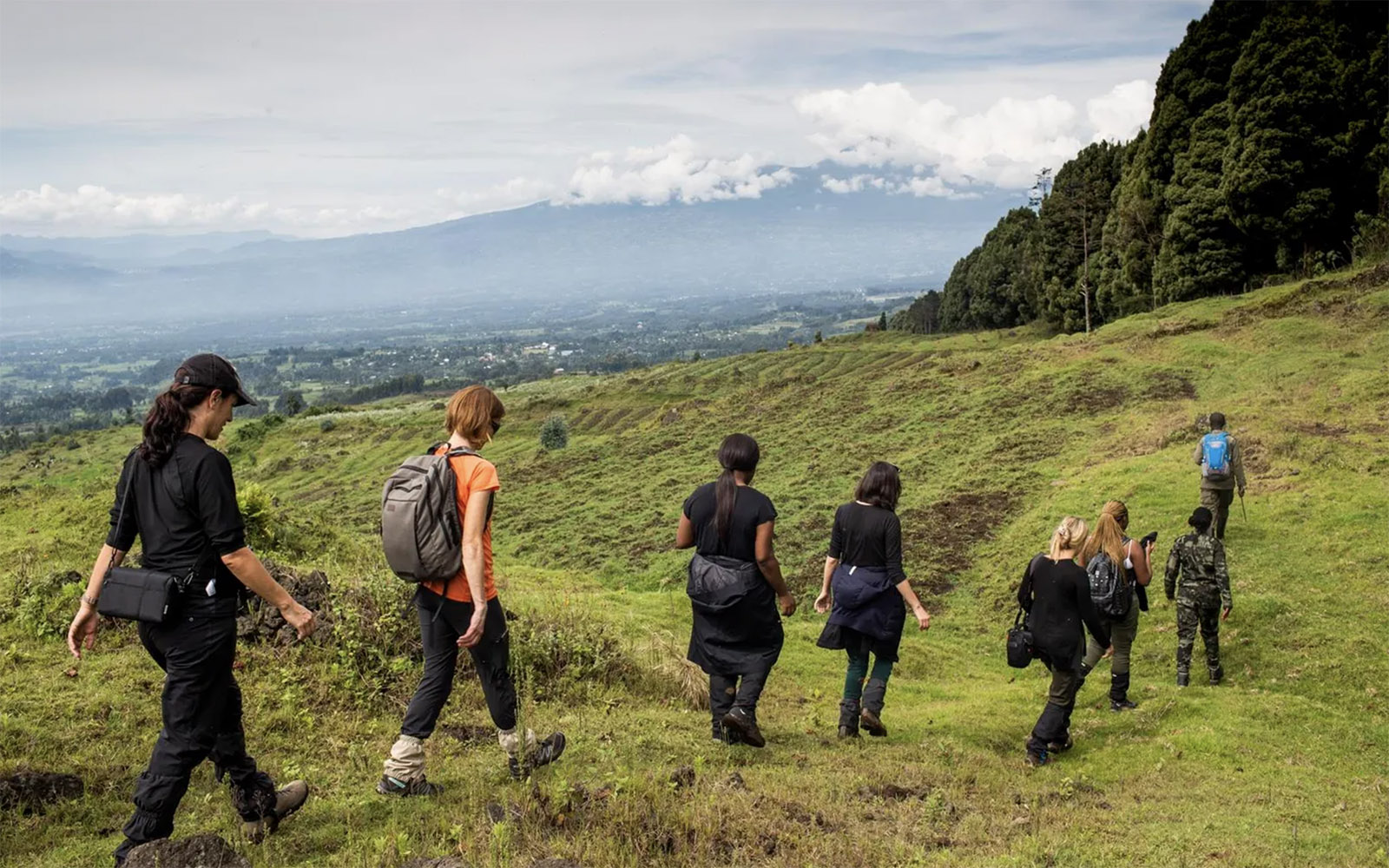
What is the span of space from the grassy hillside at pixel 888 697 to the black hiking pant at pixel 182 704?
1.73ft

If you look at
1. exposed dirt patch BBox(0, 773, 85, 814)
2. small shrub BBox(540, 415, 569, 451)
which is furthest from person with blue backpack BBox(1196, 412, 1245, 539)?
small shrub BBox(540, 415, 569, 451)

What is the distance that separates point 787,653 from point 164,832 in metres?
7.25

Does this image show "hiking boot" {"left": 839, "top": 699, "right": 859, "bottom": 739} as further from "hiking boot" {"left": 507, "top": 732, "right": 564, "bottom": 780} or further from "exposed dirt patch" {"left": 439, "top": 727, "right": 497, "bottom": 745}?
"exposed dirt patch" {"left": 439, "top": 727, "right": 497, "bottom": 745}

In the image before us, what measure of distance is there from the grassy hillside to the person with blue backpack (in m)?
0.84

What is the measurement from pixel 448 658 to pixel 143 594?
69.6 inches

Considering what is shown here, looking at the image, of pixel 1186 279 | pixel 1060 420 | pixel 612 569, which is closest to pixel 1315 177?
pixel 1186 279

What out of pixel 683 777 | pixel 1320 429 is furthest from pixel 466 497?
pixel 1320 429

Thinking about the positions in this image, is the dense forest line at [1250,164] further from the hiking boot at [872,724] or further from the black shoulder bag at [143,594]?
the black shoulder bag at [143,594]

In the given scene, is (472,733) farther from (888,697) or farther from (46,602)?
(46,602)

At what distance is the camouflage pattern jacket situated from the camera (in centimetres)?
924

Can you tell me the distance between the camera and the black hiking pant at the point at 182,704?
448 cm

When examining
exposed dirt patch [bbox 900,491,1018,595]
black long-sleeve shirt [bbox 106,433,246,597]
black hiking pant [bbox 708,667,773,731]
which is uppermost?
A: black long-sleeve shirt [bbox 106,433,246,597]

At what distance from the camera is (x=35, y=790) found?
5.17 m

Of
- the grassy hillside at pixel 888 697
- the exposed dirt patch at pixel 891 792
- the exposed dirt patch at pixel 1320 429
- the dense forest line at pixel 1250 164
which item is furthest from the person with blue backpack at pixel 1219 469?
the dense forest line at pixel 1250 164
